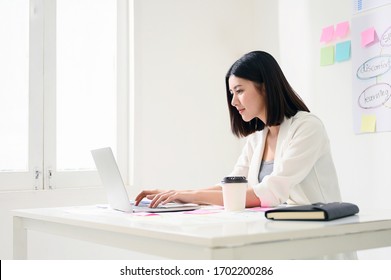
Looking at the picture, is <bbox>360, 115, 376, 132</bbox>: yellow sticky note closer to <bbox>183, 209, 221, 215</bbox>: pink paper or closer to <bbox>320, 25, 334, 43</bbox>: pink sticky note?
<bbox>320, 25, 334, 43</bbox>: pink sticky note

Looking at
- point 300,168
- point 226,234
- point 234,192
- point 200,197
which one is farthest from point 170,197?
point 226,234

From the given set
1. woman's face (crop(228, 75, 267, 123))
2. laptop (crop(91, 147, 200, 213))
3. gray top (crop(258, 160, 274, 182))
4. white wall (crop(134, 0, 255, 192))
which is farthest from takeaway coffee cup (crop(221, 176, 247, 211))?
white wall (crop(134, 0, 255, 192))

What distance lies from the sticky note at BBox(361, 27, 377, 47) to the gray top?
3.52 ft

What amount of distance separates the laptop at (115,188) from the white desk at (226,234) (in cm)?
7

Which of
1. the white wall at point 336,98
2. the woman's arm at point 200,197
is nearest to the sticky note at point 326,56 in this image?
the white wall at point 336,98

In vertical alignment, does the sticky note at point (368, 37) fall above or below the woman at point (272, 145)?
above

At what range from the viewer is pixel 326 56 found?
3.04 metres

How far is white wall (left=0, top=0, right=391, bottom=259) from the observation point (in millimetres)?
2834

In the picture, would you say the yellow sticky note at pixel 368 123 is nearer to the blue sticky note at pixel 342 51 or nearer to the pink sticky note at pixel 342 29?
the blue sticky note at pixel 342 51

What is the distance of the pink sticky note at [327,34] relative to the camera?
301 cm

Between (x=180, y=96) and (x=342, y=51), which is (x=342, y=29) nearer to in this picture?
(x=342, y=51)

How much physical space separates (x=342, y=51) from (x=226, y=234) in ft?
6.90

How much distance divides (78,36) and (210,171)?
46.0 inches

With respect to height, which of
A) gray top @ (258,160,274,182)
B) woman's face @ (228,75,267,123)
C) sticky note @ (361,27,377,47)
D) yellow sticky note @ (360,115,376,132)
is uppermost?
sticky note @ (361,27,377,47)
